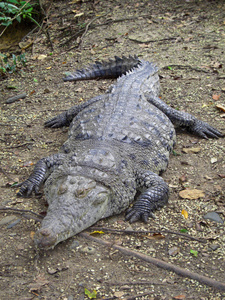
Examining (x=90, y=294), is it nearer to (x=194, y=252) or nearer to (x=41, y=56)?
(x=194, y=252)

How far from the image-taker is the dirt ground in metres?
2.85

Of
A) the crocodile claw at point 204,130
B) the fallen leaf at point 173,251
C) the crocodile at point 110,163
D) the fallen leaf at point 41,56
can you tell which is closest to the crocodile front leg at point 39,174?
the crocodile at point 110,163

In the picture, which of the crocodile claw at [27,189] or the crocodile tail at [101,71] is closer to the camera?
the crocodile claw at [27,189]

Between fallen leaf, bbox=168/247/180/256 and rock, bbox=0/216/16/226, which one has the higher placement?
rock, bbox=0/216/16/226

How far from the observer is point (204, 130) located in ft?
16.5

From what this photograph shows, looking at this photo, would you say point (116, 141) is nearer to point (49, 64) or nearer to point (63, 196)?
point (63, 196)

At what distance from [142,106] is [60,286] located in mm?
2802

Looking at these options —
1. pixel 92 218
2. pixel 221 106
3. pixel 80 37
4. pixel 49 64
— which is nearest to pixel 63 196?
pixel 92 218

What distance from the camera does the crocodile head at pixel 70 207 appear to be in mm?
2924

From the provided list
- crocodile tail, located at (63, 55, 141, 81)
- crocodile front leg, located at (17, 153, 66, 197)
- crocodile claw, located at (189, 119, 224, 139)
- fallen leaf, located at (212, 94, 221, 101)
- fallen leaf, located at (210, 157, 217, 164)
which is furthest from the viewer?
crocodile tail, located at (63, 55, 141, 81)

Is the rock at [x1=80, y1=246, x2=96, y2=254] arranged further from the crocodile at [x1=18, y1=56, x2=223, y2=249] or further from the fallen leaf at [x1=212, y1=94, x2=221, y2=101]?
the fallen leaf at [x1=212, y1=94, x2=221, y2=101]

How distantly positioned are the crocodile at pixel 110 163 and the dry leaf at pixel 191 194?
24 centimetres

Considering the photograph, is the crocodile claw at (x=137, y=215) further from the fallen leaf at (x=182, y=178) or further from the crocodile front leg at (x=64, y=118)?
the crocodile front leg at (x=64, y=118)

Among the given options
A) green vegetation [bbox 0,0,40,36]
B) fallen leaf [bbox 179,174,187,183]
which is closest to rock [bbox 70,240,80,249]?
fallen leaf [bbox 179,174,187,183]
